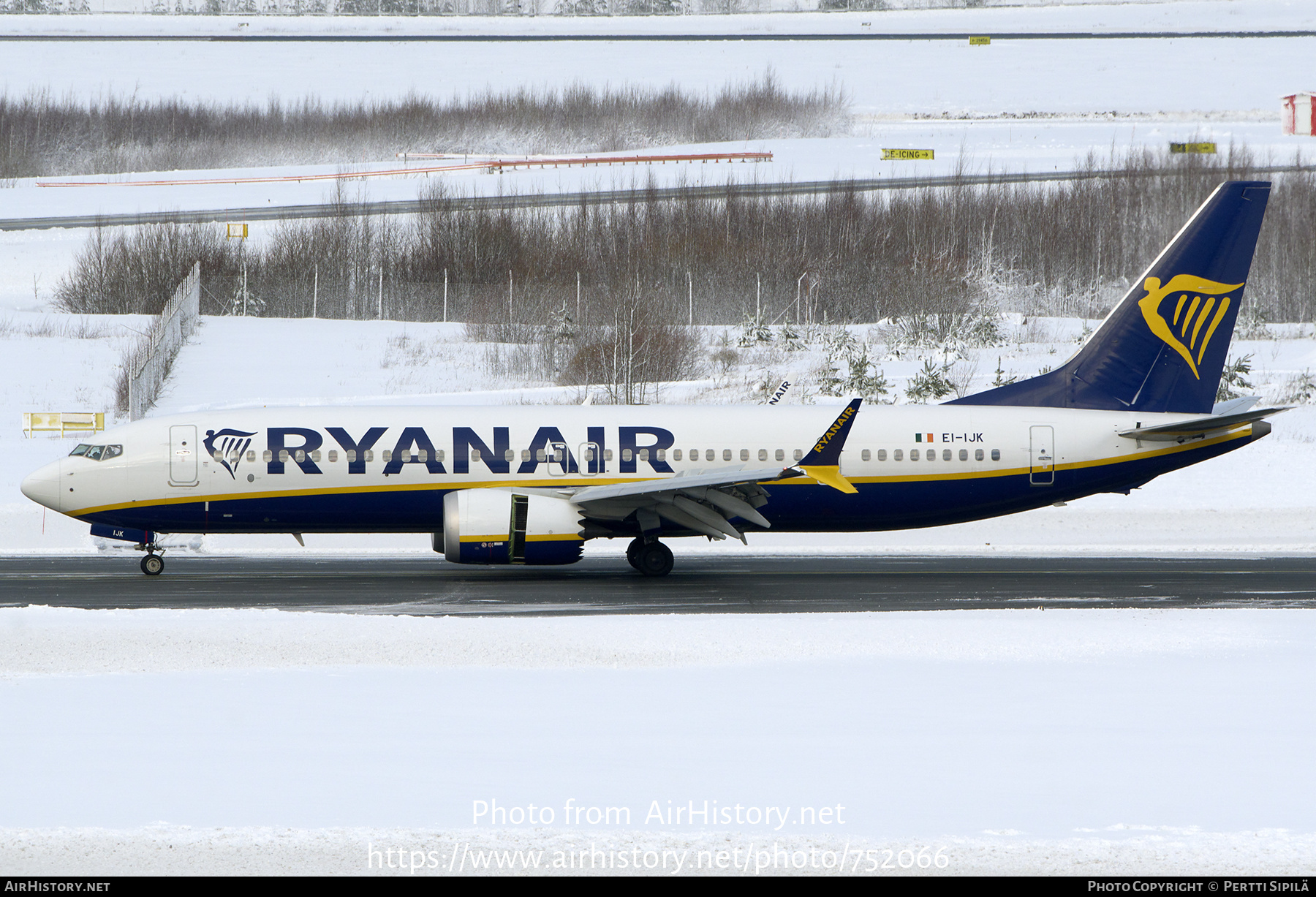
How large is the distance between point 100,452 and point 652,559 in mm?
11277

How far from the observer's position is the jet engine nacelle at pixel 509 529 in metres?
24.6

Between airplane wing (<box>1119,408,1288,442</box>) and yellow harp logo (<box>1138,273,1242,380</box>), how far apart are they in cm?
183

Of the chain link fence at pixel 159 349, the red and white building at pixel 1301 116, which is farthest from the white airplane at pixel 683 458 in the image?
the red and white building at pixel 1301 116

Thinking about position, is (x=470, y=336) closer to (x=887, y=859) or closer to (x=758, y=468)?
(x=758, y=468)

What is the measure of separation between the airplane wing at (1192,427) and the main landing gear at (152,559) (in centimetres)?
2013

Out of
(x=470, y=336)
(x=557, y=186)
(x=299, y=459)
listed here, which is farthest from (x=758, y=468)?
(x=557, y=186)

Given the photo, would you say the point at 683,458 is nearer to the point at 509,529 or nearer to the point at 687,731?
the point at 509,529

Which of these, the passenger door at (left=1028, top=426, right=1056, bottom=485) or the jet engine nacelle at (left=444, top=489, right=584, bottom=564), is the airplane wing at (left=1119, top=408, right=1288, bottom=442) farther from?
the jet engine nacelle at (left=444, top=489, right=584, bottom=564)

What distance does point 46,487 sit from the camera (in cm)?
2572

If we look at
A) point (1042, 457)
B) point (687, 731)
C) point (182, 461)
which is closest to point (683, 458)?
point (1042, 457)

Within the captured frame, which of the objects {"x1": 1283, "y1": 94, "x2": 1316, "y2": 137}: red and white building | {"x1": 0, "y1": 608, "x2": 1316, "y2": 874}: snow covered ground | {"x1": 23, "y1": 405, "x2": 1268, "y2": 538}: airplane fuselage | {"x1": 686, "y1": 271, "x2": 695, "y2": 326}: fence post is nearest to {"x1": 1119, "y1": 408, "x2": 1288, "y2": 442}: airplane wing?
{"x1": 23, "y1": 405, "x2": 1268, "y2": 538}: airplane fuselage

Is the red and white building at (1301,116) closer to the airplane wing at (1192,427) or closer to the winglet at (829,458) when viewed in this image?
the airplane wing at (1192,427)

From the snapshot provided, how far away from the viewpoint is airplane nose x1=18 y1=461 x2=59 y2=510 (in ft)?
84.3

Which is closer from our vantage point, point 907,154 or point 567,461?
point 567,461
